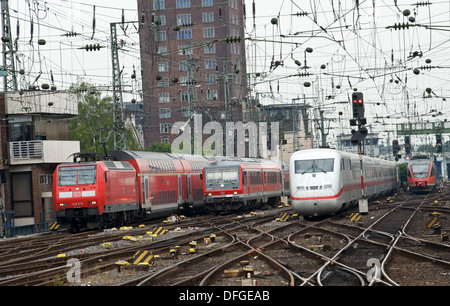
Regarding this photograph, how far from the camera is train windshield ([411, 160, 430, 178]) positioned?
5847 centimetres

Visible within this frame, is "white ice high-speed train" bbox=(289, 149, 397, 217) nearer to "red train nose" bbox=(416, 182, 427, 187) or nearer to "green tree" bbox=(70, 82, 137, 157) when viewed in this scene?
"red train nose" bbox=(416, 182, 427, 187)

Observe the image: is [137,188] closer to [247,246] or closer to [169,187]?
[169,187]

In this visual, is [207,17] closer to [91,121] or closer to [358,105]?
[91,121]

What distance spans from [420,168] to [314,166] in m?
33.5

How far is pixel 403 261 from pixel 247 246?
4996 millimetres

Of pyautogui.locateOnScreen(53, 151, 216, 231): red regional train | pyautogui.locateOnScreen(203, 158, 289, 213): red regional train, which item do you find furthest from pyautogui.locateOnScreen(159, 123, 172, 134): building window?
pyautogui.locateOnScreen(53, 151, 216, 231): red regional train

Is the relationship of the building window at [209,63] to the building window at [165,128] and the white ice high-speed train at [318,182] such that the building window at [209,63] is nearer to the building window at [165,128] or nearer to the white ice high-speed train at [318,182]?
the building window at [165,128]

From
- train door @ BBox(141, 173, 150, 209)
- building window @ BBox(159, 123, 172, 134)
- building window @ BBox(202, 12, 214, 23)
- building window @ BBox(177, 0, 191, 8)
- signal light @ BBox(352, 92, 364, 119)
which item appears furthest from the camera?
building window @ BBox(202, 12, 214, 23)

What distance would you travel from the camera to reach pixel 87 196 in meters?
27.4

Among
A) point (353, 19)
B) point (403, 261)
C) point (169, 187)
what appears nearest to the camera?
point (403, 261)

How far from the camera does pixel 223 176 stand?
1485 inches

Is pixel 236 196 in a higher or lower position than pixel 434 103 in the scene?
lower
